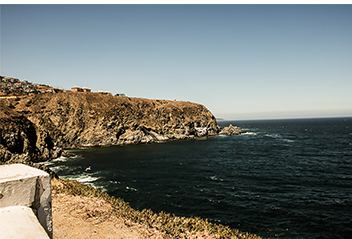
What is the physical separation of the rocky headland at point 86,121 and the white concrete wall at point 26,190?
4533cm

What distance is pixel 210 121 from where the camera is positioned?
108m

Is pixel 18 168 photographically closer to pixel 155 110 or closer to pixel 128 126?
pixel 128 126

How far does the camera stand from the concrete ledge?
208 cm

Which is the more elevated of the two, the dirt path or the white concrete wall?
the white concrete wall

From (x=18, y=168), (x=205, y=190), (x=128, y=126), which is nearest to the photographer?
(x=18, y=168)

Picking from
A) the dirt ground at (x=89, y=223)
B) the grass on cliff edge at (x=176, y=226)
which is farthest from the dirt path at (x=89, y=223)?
the grass on cliff edge at (x=176, y=226)

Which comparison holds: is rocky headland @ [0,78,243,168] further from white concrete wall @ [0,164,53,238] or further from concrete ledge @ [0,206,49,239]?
concrete ledge @ [0,206,49,239]

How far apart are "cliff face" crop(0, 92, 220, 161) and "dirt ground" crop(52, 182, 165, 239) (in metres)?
32.5

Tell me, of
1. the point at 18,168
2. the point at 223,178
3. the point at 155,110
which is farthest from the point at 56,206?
the point at 155,110

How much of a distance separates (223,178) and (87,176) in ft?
75.3

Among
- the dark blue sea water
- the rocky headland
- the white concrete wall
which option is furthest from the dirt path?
the rocky headland

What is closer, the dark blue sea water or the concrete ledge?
the concrete ledge

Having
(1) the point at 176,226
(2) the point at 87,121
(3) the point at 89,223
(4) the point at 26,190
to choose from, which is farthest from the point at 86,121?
(4) the point at 26,190

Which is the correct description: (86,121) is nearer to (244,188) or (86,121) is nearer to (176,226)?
(244,188)
